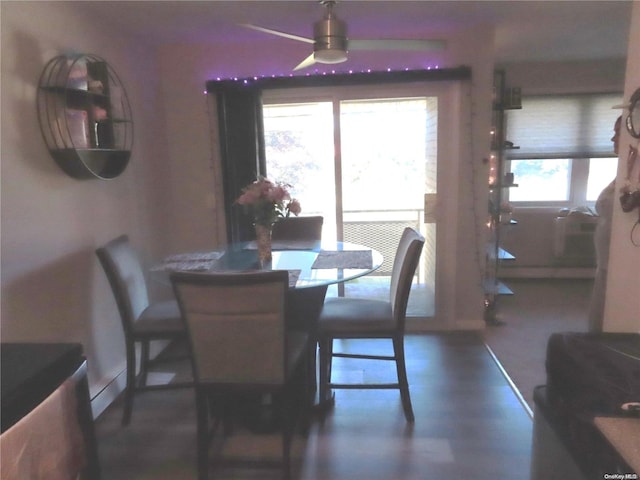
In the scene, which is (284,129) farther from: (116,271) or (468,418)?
(468,418)

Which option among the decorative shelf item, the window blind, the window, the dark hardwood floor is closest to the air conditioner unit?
the window

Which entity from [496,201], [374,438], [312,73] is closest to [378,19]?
[312,73]

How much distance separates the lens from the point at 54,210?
218cm

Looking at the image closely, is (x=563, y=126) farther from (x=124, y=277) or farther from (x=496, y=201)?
(x=124, y=277)

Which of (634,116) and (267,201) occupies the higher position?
(634,116)

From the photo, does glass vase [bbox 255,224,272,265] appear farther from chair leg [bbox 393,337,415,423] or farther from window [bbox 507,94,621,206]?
window [bbox 507,94,621,206]

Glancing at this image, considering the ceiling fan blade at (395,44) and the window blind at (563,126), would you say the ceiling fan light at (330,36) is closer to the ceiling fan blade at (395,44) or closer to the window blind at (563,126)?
the ceiling fan blade at (395,44)

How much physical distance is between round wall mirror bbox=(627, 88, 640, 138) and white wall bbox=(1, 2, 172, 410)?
2650 mm

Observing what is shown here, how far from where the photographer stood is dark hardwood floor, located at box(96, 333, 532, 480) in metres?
2.00

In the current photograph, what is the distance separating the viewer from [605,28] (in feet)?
10.4

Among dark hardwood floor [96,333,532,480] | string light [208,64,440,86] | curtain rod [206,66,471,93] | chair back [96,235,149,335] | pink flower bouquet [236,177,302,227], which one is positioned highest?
string light [208,64,440,86]

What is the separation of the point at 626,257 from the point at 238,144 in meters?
2.65

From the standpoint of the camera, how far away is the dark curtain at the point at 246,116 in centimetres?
319

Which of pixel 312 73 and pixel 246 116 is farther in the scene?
pixel 246 116
